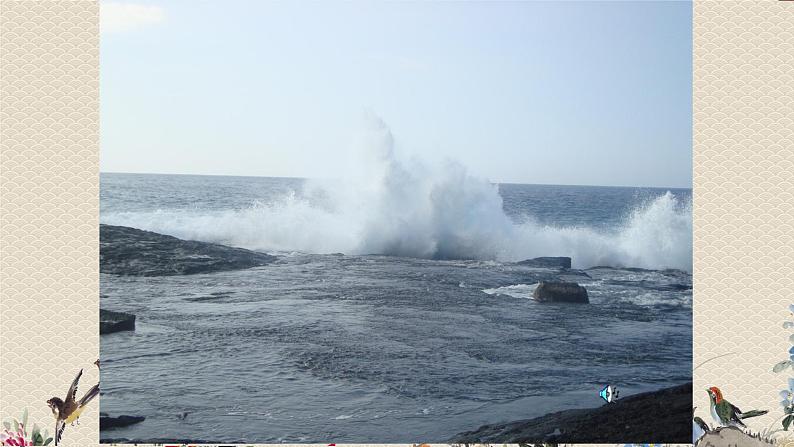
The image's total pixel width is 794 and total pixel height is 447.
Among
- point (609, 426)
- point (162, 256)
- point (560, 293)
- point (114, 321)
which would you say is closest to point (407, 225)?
point (560, 293)

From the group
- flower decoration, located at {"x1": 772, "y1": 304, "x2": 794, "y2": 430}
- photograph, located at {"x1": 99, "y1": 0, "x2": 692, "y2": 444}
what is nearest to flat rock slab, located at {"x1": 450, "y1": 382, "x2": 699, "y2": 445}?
photograph, located at {"x1": 99, "y1": 0, "x2": 692, "y2": 444}

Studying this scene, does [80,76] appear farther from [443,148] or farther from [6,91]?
[443,148]

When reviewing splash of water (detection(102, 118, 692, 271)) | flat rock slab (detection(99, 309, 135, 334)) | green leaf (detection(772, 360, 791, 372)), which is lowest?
green leaf (detection(772, 360, 791, 372))

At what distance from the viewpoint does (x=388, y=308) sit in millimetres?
4305

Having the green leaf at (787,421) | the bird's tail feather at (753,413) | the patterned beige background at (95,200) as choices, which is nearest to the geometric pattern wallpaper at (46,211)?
the patterned beige background at (95,200)

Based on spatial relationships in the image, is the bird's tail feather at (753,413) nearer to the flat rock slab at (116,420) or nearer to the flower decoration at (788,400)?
the flower decoration at (788,400)

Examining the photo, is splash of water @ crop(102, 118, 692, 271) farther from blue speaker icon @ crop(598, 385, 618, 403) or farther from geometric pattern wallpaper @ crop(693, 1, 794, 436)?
blue speaker icon @ crop(598, 385, 618, 403)

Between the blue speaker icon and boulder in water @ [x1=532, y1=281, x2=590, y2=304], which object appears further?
boulder in water @ [x1=532, y1=281, x2=590, y2=304]

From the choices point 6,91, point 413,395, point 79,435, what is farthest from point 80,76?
point 413,395

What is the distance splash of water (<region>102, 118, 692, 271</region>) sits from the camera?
14.7 feet

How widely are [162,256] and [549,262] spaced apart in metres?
2.87

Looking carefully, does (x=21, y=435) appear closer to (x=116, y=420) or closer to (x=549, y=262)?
(x=116, y=420)

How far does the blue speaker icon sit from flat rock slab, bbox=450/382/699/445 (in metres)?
0.11

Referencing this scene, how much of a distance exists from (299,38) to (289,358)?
6.79 feet
